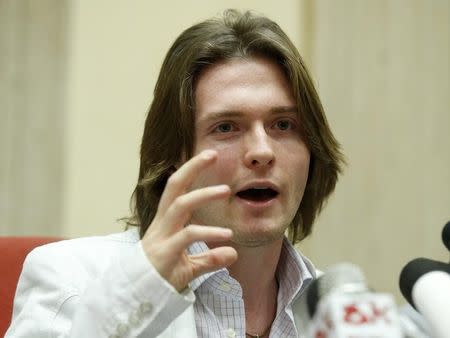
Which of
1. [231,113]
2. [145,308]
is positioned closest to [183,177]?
[145,308]

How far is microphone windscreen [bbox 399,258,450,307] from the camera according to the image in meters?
0.68

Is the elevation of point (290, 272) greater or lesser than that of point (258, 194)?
lesser

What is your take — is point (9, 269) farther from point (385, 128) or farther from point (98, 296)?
point (385, 128)

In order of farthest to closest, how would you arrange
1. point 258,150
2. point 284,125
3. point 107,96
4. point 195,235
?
point 107,96 < point 284,125 < point 258,150 < point 195,235

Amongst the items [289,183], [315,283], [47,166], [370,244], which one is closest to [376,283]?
[370,244]

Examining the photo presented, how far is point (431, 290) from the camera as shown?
658 millimetres

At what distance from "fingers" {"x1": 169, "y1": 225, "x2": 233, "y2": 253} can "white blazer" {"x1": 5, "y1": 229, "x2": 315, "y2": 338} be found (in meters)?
0.05

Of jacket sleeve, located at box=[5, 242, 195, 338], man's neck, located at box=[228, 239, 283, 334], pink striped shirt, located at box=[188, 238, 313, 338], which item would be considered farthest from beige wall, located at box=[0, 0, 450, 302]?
jacket sleeve, located at box=[5, 242, 195, 338]

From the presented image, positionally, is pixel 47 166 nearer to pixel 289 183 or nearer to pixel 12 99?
pixel 12 99

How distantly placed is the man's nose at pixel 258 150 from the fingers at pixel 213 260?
355 millimetres

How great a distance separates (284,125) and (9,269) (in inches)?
24.1

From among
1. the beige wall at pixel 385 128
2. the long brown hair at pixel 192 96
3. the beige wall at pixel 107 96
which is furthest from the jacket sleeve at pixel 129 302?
the beige wall at pixel 385 128

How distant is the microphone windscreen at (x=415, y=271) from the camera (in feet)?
2.24

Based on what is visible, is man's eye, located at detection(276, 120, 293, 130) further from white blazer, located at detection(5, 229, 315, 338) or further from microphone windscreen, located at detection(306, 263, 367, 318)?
microphone windscreen, located at detection(306, 263, 367, 318)
